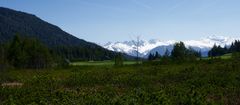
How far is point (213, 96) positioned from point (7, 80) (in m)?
27.2

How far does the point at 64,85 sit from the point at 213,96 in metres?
16.4

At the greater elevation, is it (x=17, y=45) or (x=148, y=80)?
(x=17, y=45)

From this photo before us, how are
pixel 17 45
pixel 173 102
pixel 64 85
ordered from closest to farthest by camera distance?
pixel 173 102, pixel 64 85, pixel 17 45

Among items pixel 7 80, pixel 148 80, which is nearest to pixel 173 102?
pixel 148 80

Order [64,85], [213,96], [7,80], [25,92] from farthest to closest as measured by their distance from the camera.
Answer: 1. [7,80]
2. [64,85]
3. [25,92]
4. [213,96]

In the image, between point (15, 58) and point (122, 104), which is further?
point (15, 58)

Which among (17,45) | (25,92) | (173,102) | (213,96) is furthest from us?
(17,45)

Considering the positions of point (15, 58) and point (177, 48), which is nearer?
point (15, 58)

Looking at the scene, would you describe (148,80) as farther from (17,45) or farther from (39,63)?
(39,63)

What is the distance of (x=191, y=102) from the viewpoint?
18453 mm

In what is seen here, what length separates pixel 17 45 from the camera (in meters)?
97.8

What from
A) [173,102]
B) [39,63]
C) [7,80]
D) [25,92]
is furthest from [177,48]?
[173,102]

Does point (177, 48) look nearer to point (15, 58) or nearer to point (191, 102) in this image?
point (15, 58)

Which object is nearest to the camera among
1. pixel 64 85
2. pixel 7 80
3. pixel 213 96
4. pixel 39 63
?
pixel 213 96
